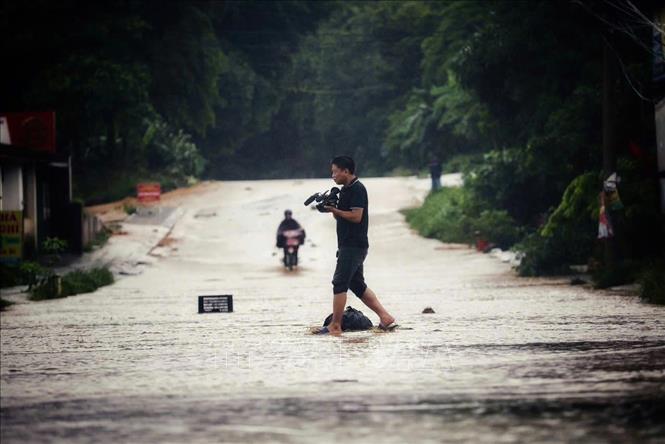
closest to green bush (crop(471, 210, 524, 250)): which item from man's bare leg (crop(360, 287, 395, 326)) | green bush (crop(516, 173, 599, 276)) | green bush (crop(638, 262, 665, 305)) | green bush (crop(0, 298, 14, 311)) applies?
green bush (crop(516, 173, 599, 276))

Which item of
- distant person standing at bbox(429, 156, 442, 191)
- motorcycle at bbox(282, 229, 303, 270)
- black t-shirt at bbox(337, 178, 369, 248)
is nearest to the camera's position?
black t-shirt at bbox(337, 178, 369, 248)

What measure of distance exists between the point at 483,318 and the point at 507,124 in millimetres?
19385

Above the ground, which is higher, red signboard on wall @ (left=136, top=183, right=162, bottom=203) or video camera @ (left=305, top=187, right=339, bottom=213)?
red signboard on wall @ (left=136, top=183, right=162, bottom=203)

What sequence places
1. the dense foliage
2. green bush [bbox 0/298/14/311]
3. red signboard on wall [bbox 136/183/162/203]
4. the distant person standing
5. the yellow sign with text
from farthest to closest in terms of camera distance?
the distant person standing
red signboard on wall [bbox 136/183/162/203]
the dense foliage
the yellow sign with text
green bush [bbox 0/298/14/311]

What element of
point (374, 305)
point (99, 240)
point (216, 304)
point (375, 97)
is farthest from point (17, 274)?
point (375, 97)

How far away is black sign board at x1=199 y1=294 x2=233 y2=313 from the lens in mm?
18938

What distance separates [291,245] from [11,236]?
1019cm

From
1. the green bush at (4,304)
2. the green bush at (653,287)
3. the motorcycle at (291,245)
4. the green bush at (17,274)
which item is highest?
the motorcycle at (291,245)

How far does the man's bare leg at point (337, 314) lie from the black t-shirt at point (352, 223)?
0.59 metres

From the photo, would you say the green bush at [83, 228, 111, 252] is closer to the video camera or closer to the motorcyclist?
the motorcyclist

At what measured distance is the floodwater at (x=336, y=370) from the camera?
7629 millimetres

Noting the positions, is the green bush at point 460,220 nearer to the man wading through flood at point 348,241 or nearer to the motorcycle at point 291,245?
→ the motorcycle at point 291,245

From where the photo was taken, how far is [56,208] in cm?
3756

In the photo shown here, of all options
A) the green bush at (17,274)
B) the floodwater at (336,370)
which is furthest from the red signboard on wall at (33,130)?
the floodwater at (336,370)
